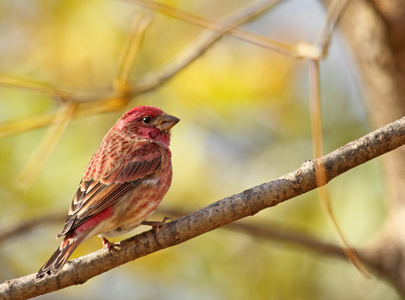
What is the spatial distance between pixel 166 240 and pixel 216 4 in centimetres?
547

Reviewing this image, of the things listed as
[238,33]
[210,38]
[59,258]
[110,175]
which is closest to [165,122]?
[110,175]

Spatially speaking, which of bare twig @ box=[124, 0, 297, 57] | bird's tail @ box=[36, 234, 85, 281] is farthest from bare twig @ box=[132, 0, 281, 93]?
bird's tail @ box=[36, 234, 85, 281]

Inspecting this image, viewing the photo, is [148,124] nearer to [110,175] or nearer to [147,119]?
[147,119]

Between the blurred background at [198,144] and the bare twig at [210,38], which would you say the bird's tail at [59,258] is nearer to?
the bare twig at [210,38]

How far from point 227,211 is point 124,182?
1.62 m

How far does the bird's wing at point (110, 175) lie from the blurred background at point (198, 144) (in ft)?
6.78

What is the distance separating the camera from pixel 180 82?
8.52m

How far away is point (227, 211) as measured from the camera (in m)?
4.39

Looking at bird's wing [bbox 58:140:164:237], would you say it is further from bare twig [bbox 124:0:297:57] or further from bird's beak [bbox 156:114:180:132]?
bare twig [bbox 124:0:297:57]

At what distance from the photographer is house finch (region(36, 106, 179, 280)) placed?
5367mm

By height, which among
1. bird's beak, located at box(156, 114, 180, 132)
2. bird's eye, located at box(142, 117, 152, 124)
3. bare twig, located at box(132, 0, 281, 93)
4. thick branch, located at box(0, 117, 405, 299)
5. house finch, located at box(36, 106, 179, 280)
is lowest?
thick branch, located at box(0, 117, 405, 299)

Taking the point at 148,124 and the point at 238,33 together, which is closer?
the point at 238,33

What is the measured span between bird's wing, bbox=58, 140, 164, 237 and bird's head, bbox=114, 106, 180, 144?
7.1 inches

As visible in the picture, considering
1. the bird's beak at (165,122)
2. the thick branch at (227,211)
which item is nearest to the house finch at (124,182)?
the bird's beak at (165,122)
